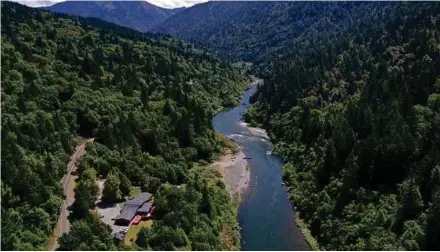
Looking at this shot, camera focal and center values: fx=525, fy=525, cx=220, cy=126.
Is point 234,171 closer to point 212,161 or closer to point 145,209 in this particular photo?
point 212,161

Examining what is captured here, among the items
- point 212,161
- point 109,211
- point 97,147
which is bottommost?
point 109,211

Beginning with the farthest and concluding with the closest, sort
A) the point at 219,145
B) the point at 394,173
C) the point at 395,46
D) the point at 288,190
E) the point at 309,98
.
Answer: the point at 395,46 < the point at 309,98 < the point at 219,145 < the point at 288,190 < the point at 394,173

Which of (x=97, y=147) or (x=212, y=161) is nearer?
(x=97, y=147)

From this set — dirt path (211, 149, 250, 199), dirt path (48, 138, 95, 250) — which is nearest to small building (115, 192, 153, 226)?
dirt path (48, 138, 95, 250)

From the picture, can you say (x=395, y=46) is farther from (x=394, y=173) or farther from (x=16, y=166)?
(x=16, y=166)

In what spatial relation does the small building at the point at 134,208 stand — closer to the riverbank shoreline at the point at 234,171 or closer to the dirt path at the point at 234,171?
the riverbank shoreline at the point at 234,171

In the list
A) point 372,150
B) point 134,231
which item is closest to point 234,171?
point 372,150

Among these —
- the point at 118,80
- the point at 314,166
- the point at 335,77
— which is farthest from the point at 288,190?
the point at 335,77
